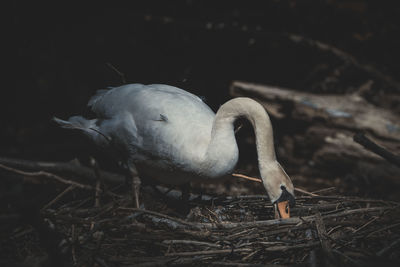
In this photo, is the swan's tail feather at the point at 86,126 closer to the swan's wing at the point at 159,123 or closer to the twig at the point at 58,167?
the swan's wing at the point at 159,123

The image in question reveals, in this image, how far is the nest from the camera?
2.10 m

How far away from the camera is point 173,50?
16.4ft

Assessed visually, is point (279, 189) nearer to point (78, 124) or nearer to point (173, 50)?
point (78, 124)

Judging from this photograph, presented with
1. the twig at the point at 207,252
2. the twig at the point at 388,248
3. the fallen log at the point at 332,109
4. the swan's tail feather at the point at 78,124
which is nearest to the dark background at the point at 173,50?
the fallen log at the point at 332,109

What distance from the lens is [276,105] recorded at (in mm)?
5152

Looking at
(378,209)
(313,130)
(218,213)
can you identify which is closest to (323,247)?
(378,209)

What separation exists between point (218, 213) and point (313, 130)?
8.37 feet

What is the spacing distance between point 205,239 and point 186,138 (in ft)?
1.99

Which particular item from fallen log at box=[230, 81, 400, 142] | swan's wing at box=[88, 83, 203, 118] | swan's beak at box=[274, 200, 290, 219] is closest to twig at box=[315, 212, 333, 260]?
swan's beak at box=[274, 200, 290, 219]

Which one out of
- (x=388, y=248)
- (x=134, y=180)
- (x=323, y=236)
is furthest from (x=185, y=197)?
(x=388, y=248)

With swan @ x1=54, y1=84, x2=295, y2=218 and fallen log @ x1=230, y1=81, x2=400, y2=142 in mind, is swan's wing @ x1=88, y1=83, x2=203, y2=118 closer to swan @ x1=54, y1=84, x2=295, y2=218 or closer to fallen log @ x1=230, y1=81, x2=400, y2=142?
swan @ x1=54, y1=84, x2=295, y2=218

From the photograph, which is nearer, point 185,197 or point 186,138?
point 186,138

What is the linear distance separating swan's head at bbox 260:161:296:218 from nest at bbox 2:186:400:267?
0.10m

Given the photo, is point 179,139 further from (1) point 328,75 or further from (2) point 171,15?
(1) point 328,75
